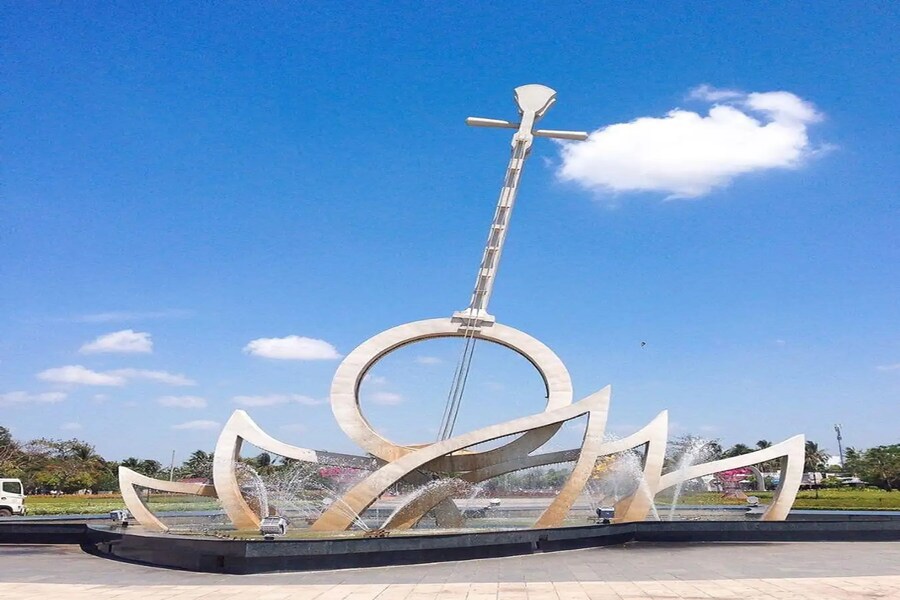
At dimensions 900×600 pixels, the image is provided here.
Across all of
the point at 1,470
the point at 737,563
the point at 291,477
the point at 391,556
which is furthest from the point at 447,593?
the point at 1,470

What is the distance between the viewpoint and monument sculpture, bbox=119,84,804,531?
1338 cm

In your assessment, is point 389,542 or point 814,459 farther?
point 814,459

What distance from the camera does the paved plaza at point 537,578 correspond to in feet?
25.6

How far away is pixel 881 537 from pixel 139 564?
12.3 meters

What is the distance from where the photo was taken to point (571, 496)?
1351 centimetres

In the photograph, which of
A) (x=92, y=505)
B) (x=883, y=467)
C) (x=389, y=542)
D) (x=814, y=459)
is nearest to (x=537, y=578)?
(x=389, y=542)

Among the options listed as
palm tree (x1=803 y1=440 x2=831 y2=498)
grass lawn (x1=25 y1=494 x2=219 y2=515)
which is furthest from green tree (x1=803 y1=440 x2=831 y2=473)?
grass lawn (x1=25 y1=494 x2=219 y2=515)

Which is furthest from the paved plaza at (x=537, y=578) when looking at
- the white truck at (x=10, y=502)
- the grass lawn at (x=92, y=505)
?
the grass lawn at (x=92, y=505)

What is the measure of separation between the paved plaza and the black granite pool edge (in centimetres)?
21

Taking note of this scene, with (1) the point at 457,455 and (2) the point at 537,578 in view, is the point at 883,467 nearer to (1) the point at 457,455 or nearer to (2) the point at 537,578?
(1) the point at 457,455

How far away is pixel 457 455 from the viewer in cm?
1589

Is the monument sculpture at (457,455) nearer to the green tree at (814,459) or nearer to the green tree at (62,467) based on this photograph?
the green tree at (62,467)

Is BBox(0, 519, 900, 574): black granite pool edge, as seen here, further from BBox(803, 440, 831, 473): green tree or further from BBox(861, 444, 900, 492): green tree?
BBox(803, 440, 831, 473): green tree

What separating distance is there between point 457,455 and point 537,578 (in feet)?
22.7
